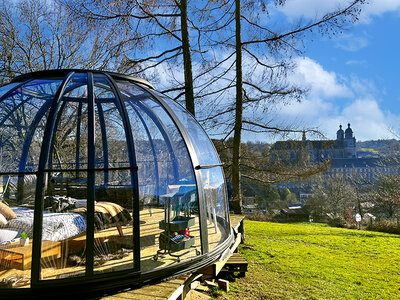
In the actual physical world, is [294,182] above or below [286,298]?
above

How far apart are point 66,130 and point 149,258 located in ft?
7.39

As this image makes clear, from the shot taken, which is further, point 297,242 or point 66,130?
point 297,242

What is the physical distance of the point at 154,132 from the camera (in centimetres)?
429

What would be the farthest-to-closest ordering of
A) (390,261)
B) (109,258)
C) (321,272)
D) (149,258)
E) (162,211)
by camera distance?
(390,261)
(321,272)
(162,211)
(149,258)
(109,258)

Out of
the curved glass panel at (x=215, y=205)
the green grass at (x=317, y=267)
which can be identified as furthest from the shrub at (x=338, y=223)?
the curved glass panel at (x=215, y=205)

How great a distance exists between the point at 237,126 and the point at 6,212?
7.19 m

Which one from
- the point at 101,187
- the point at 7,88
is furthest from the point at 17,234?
the point at 7,88

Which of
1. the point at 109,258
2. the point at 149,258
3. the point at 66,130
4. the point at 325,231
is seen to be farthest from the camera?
the point at 325,231

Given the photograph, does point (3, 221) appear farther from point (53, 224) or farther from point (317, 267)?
point (317, 267)

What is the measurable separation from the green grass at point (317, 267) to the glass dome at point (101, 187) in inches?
94.7

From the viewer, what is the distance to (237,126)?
31.3 ft

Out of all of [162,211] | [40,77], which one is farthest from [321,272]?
[40,77]

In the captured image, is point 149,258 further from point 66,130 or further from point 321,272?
point 321,272

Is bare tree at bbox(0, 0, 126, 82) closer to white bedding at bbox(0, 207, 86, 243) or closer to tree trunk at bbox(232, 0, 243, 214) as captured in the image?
tree trunk at bbox(232, 0, 243, 214)
